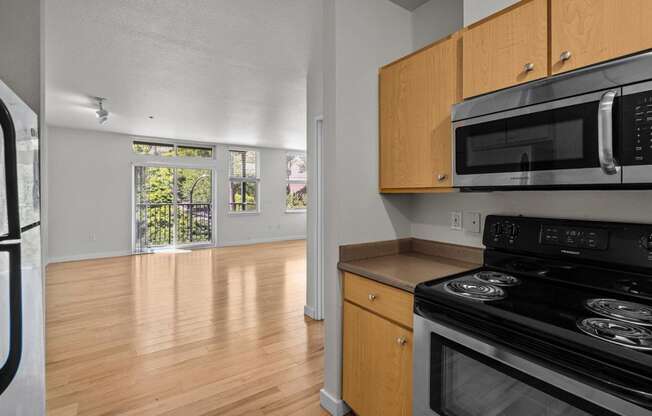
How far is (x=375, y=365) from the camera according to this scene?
1.57 metres

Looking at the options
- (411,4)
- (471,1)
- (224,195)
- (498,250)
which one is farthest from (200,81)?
(224,195)

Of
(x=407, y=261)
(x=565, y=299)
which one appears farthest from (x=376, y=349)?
(x=565, y=299)

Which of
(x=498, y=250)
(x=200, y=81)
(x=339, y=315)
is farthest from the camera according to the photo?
(x=200, y=81)

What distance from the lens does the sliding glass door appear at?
6.96 m

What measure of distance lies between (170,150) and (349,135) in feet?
21.4

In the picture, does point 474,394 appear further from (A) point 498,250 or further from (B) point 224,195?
(B) point 224,195

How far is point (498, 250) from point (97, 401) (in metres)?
2.46

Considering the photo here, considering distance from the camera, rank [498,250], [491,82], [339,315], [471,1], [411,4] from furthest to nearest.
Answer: [411,4] → [339,315] → [498,250] → [471,1] → [491,82]

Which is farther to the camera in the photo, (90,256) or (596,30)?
(90,256)

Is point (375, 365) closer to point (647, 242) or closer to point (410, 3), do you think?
point (647, 242)

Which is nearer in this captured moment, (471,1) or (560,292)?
(560,292)

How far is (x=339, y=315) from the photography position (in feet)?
5.98

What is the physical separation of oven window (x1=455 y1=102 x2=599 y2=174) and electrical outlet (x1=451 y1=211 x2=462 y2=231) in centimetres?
46

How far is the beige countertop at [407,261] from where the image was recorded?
1500 mm
